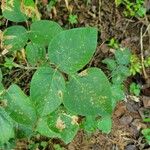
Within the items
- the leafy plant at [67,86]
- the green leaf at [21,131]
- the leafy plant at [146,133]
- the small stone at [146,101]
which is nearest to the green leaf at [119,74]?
the small stone at [146,101]

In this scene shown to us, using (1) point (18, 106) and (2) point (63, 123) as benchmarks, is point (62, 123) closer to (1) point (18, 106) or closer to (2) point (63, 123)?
(2) point (63, 123)

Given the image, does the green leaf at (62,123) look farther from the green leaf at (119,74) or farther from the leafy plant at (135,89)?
the leafy plant at (135,89)

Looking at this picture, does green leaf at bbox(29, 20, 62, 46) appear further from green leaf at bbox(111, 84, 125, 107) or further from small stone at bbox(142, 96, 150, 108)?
small stone at bbox(142, 96, 150, 108)

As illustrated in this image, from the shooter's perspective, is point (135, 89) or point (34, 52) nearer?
point (34, 52)

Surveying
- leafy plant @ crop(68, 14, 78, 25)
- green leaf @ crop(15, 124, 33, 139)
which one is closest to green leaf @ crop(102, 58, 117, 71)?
leafy plant @ crop(68, 14, 78, 25)

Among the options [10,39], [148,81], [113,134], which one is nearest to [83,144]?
[113,134]

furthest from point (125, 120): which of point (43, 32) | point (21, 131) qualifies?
point (43, 32)
